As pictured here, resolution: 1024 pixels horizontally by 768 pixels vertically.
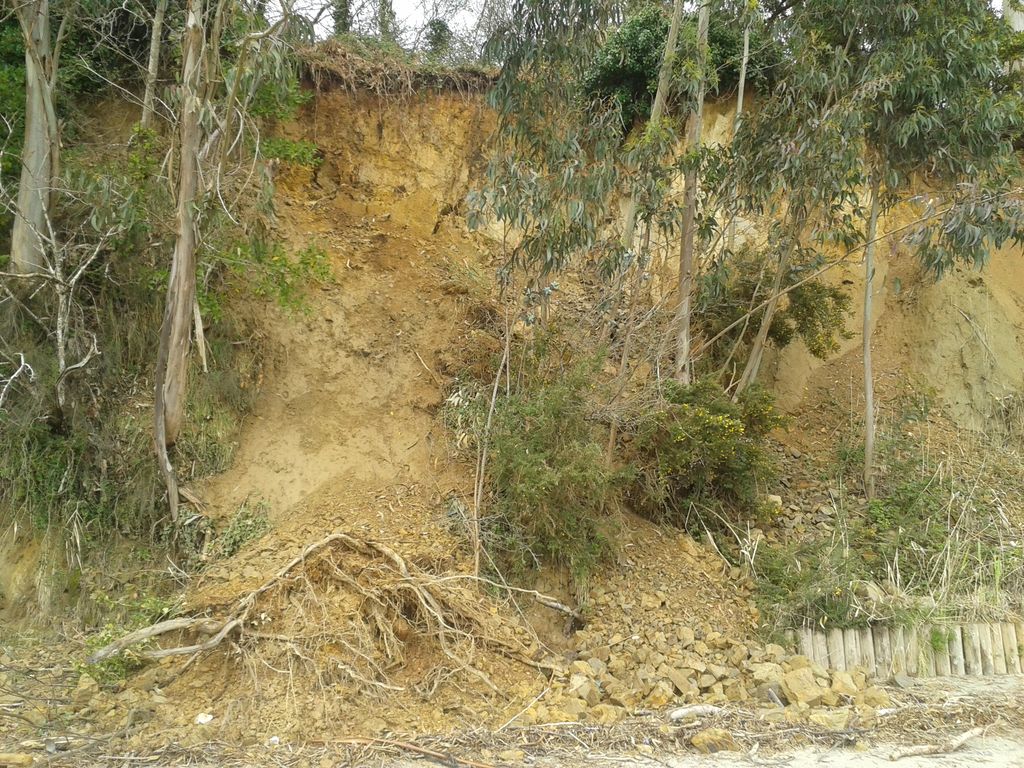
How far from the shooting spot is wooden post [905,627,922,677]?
279 inches

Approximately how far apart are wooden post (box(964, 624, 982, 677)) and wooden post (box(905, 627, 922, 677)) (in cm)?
47

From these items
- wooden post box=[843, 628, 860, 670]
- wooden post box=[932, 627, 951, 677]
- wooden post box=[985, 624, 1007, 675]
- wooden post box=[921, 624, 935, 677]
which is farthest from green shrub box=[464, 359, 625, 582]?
wooden post box=[985, 624, 1007, 675]

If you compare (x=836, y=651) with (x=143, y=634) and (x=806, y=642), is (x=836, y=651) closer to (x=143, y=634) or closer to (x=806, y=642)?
(x=806, y=642)

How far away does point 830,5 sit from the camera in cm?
916

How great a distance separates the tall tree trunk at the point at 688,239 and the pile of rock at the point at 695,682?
3.03 metres

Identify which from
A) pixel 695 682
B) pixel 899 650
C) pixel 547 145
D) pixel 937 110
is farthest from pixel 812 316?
pixel 695 682

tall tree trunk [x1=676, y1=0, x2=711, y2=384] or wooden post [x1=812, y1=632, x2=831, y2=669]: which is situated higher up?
tall tree trunk [x1=676, y1=0, x2=711, y2=384]

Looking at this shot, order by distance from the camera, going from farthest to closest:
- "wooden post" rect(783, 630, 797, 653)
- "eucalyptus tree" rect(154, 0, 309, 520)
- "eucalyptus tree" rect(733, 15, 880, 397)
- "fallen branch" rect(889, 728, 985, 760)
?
"eucalyptus tree" rect(733, 15, 880, 397), "eucalyptus tree" rect(154, 0, 309, 520), "wooden post" rect(783, 630, 797, 653), "fallen branch" rect(889, 728, 985, 760)

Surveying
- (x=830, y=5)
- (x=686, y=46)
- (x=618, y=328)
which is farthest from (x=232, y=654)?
(x=830, y=5)

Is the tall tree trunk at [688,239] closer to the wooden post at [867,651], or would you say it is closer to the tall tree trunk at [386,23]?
the wooden post at [867,651]

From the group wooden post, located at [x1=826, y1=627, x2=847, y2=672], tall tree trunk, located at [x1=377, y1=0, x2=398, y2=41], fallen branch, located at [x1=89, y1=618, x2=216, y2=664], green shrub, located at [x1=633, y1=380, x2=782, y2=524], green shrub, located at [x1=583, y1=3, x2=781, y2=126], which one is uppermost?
tall tree trunk, located at [x1=377, y1=0, x2=398, y2=41]

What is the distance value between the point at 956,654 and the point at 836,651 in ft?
3.46

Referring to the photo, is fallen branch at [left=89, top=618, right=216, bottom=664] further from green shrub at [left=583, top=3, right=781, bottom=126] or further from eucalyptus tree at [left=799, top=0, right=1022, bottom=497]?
green shrub at [left=583, top=3, right=781, bottom=126]

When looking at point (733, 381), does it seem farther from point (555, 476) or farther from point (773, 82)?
point (773, 82)
